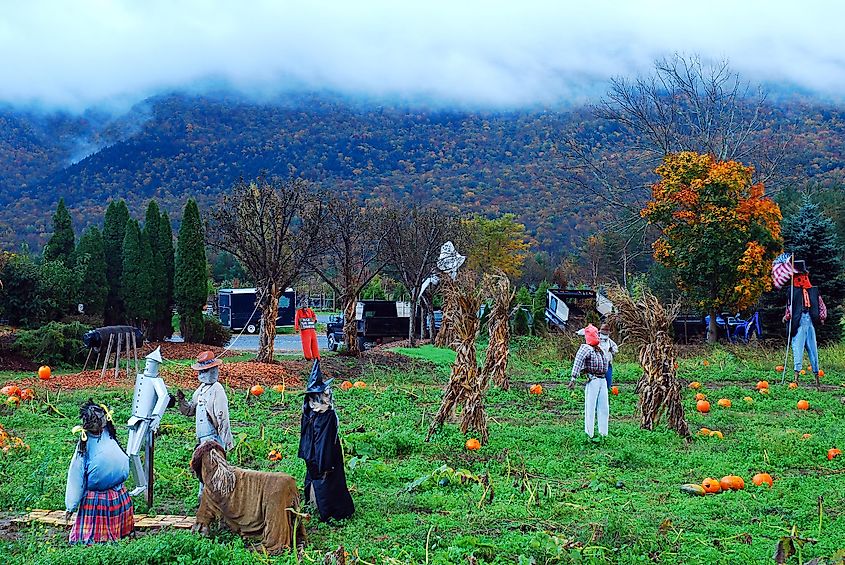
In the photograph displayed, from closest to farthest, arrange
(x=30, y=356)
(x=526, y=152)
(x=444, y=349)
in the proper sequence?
1. (x=30, y=356)
2. (x=444, y=349)
3. (x=526, y=152)

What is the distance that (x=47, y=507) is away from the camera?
717 centimetres

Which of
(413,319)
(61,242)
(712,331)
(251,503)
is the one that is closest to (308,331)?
(413,319)

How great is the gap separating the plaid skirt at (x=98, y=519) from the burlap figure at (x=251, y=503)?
1.99ft

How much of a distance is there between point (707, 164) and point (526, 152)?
57097 mm

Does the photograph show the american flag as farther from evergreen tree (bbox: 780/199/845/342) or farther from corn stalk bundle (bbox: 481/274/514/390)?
evergreen tree (bbox: 780/199/845/342)

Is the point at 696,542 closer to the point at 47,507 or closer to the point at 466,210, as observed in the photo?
the point at 47,507

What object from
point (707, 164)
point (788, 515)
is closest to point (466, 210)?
point (707, 164)

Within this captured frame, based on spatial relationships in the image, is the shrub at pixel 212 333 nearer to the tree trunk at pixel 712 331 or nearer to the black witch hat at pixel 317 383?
the tree trunk at pixel 712 331

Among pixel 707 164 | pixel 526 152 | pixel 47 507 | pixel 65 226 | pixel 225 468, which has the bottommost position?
pixel 47 507

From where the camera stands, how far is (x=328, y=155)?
83750 millimetres

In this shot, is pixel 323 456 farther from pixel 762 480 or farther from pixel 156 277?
pixel 156 277

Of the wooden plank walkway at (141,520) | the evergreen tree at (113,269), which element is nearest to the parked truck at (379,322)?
the evergreen tree at (113,269)

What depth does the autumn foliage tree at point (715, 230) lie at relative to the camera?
22031 millimetres

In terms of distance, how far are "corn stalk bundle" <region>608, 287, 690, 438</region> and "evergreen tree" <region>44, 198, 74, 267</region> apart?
1806cm
